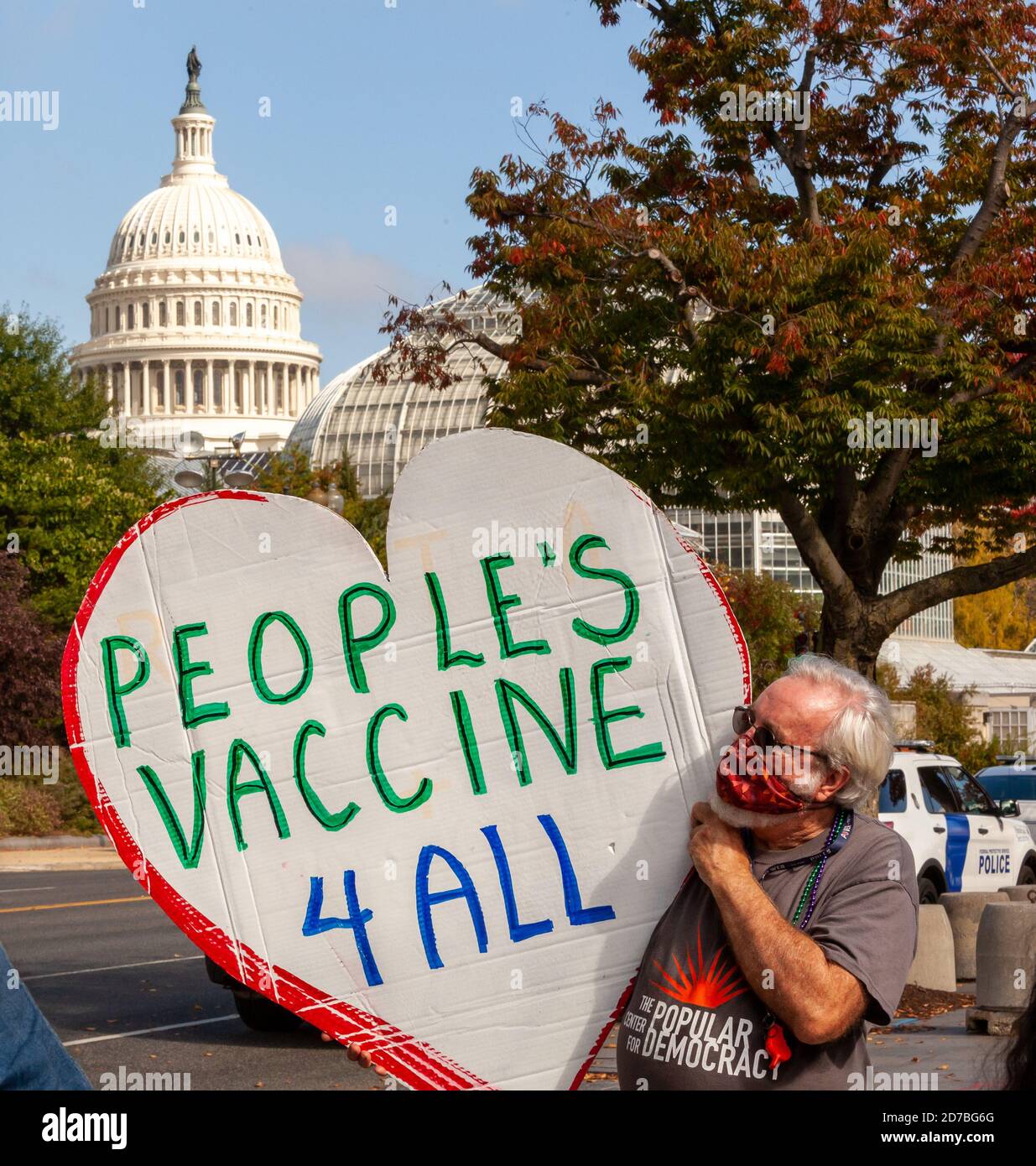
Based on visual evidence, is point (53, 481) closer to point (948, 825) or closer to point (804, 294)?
point (948, 825)

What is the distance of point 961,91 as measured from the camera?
1187 centimetres

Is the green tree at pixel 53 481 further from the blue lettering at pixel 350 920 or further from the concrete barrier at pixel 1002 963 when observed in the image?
the blue lettering at pixel 350 920

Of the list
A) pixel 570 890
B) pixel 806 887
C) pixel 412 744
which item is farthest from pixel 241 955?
pixel 806 887

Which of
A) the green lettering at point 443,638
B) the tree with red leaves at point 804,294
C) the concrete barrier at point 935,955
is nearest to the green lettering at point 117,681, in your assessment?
the green lettering at point 443,638

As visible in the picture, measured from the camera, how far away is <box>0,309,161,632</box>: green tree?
37.8m

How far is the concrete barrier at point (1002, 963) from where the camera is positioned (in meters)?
10.7

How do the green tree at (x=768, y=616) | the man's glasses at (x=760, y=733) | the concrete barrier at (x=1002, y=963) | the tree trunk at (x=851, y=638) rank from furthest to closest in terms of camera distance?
the green tree at (x=768, y=616) < the tree trunk at (x=851, y=638) < the concrete barrier at (x=1002, y=963) < the man's glasses at (x=760, y=733)

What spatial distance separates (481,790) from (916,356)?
8162 mm

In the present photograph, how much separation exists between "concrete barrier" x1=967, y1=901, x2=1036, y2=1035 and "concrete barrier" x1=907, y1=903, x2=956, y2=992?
1.08 meters

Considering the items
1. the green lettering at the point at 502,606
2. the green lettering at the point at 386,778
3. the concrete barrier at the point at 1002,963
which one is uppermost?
the green lettering at the point at 502,606

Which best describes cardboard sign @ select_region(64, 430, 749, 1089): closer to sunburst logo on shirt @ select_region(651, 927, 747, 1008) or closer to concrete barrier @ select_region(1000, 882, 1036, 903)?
sunburst logo on shirt @ select_region(651, 927, 747, 1008)

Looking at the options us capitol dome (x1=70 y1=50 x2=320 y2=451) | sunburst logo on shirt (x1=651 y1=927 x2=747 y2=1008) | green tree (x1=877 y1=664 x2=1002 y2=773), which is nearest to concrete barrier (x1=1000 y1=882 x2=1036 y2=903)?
sunburst logo on shirt (x1=651 y1=927 x2=747 y2=1008)
